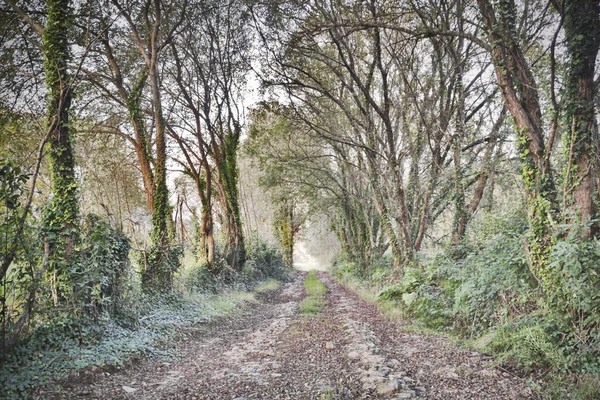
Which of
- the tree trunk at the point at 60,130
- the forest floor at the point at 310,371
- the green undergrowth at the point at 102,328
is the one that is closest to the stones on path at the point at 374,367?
the forest floor at the point at 310,371

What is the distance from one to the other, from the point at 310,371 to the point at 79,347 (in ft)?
11.3

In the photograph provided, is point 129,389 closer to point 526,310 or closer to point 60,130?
point 60,130

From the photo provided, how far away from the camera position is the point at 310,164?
64.1 feet

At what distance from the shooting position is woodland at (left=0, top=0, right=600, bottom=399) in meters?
4.39

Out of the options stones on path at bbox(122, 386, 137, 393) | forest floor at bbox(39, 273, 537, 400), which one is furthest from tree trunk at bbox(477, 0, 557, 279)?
stones on path at bbox(122, 386, 137, 393)

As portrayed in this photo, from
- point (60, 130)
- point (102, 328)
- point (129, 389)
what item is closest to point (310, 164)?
point (60, 130)

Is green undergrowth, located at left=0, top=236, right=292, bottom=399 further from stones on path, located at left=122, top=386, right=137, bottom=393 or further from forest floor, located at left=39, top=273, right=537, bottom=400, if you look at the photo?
stones on path, located at left=122, top=386, right=137, bottom=393

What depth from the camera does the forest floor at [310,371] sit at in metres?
4.04

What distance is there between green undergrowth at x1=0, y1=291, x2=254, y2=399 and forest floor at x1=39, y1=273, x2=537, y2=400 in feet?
0.68

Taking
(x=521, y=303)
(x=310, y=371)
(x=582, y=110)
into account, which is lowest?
(x=310, y=371)

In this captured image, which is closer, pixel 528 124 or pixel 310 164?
pixel 528 124

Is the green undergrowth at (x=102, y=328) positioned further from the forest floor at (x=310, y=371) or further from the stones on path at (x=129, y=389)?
the stones on path at (x=129, y=389)

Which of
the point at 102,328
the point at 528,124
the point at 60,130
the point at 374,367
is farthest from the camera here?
the point at 60,130

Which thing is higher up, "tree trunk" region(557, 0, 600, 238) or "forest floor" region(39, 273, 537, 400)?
"tree trunk" region(557, 0, 600, 238)
